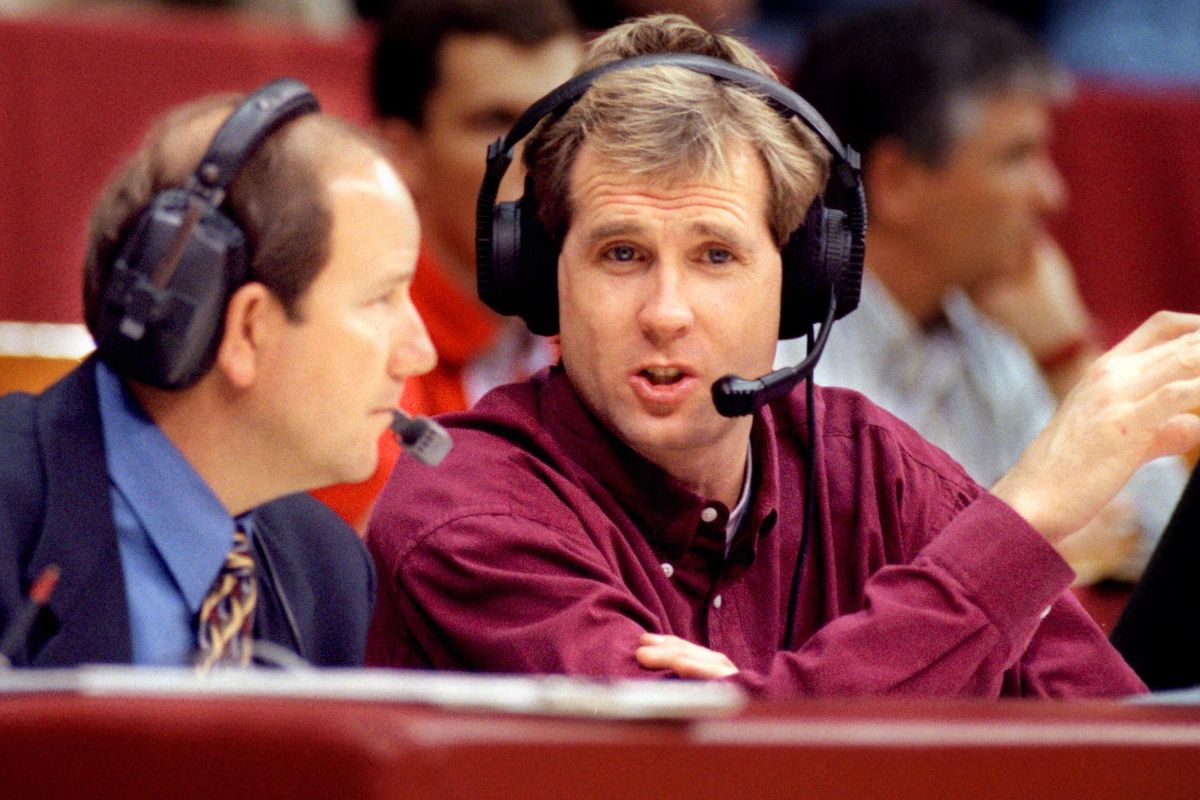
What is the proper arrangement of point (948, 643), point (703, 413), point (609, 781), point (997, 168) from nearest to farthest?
point (609, 781) < point (948, 643) < point (703, 413) < point (997, 168)

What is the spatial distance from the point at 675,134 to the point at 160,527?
442 mm

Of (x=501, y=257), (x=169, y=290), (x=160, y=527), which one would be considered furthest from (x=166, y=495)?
(x=501, y=257)

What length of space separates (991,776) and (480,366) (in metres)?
1.63

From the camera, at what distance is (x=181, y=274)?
1.10 metres

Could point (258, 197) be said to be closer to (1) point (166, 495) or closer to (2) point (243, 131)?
(2) point (243, 131)

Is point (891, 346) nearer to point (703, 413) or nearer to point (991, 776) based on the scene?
point (703, 413)

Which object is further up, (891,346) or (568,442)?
(568,442)

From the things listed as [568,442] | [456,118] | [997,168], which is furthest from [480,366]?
[568,442]

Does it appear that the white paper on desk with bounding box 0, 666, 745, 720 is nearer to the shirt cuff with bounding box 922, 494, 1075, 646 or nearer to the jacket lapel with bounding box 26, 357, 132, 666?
the jacket lapel with bounding box 26, 357, 132, 666

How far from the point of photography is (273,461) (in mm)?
1193

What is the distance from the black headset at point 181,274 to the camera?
110 cm

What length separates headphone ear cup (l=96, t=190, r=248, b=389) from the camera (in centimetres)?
110

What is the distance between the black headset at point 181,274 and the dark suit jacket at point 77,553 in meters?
0.06

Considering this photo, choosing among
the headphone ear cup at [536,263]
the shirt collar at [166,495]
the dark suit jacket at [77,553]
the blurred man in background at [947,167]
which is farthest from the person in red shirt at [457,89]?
the shirt collar at [166,495]
